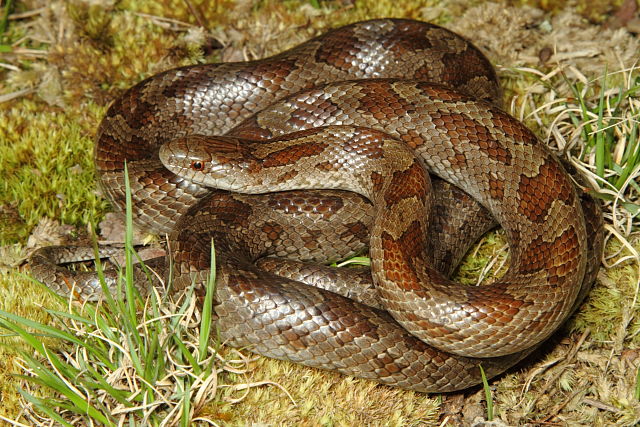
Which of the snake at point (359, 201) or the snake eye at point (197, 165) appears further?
the snake eye at point (197, 165)

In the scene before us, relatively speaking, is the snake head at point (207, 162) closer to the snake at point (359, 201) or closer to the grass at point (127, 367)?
the snake at point (359, 201)

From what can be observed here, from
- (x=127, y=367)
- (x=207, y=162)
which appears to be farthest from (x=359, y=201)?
(x=127, y=367)

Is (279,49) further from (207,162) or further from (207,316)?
(207,316)

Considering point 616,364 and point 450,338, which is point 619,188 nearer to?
point 616,364

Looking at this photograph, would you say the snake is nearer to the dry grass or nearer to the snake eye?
the snake eye

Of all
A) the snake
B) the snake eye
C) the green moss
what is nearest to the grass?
the snake

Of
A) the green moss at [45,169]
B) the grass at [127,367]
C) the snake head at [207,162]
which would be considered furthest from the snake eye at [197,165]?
the grass at [127,367]

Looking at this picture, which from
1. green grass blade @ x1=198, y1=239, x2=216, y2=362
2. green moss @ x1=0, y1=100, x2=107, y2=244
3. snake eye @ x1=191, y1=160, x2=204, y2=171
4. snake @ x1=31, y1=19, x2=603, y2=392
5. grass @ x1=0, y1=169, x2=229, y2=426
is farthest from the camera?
green moss @ x1=0, y1=100, x2=107, y2=244
